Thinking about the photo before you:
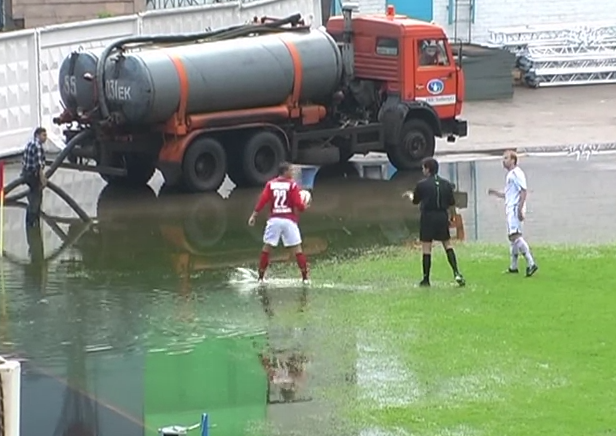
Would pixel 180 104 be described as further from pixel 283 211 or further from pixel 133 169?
pixel 283 211

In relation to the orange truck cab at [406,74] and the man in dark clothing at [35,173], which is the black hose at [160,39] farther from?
the man in dark clothing at [35,173]

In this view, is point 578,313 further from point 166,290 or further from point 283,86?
point 283,86

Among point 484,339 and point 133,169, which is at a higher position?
point 133,169

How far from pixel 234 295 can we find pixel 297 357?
3070mm

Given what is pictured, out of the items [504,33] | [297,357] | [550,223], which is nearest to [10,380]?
[297,357]

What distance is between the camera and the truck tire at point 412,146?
26.8m

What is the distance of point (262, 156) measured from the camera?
82.1 feet

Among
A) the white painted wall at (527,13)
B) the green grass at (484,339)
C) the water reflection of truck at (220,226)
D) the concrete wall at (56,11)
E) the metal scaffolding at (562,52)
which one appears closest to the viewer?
the green grass at (484,339)

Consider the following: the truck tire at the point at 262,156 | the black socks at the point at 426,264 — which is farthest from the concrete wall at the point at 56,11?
the black socks at the point at 426,264

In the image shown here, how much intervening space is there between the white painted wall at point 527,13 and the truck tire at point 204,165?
650 inches

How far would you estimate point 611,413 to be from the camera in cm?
1155

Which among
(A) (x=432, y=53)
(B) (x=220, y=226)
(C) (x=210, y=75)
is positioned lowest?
(B) (x=220, y=226)

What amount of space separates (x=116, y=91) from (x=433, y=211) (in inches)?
311

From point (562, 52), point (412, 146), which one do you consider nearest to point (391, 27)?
point (412, 146)
